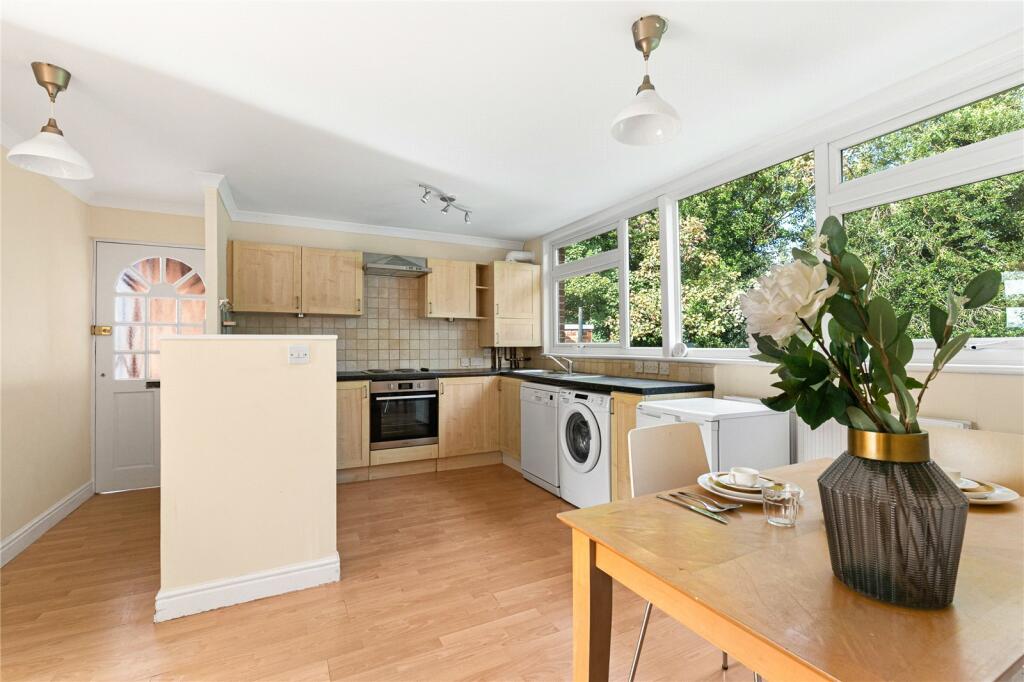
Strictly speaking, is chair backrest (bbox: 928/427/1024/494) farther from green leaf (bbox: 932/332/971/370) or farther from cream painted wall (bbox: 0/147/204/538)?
cream painted wall (bbox: 0/147/204/538)

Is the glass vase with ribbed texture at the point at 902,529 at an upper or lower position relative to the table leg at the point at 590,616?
upper

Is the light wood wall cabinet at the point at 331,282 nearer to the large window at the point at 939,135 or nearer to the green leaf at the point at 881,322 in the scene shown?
the large window at the point at 939,135

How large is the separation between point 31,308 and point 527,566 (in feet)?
10.9

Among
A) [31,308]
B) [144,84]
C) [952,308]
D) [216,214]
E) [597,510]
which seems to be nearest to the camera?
[952,308]

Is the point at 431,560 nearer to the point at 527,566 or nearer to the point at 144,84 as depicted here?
the point at 527,566

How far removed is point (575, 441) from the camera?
11.0 feet

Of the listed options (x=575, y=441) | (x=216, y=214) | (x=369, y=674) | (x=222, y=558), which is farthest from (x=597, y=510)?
(x=216, y=214)

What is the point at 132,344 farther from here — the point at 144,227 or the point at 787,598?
the point at 787,598

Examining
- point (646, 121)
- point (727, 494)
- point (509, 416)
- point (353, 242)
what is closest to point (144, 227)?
point (353, 242)

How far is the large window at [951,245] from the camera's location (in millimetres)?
1844

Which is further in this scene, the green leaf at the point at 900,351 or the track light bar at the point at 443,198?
the track light bar at the point at 443,198

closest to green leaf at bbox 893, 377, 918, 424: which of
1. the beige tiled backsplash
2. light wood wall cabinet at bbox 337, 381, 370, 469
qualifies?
light wood wall cabinet at bbox 337, 381, 370, 469

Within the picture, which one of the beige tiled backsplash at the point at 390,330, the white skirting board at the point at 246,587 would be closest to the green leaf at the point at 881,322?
the white skirting board at the point at 246,587

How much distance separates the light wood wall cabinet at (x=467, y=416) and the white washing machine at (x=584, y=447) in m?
1.10
